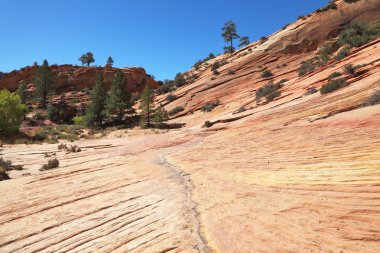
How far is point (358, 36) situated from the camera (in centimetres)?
4006

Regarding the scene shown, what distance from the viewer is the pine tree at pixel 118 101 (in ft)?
170

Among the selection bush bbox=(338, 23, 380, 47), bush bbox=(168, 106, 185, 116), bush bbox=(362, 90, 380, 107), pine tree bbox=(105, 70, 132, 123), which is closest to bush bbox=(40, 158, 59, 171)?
bush bbox=(362, 90, 380, 107)

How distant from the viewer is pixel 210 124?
2489 cm

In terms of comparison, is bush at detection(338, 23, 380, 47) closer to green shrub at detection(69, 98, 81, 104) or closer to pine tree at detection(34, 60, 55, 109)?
Answer: green shrub at detection(69, 98, 81, 104)

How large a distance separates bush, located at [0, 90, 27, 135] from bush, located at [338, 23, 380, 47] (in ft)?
163

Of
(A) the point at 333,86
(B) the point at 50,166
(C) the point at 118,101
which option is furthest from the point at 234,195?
(C) the point at 118,101

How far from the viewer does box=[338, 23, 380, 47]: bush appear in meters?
36.2

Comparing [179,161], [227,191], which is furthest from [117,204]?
[179,161]

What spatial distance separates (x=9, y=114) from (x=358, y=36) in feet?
171

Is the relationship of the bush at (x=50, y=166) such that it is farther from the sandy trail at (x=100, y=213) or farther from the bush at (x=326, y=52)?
the bush at (x=326, y=52)

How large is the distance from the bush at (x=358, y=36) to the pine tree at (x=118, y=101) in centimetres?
3800

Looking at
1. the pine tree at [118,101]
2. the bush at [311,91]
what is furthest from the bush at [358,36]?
the pine tree at [118,101]

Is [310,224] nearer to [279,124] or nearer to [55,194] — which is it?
[55,194]

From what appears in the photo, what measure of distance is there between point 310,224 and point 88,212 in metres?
5.92
